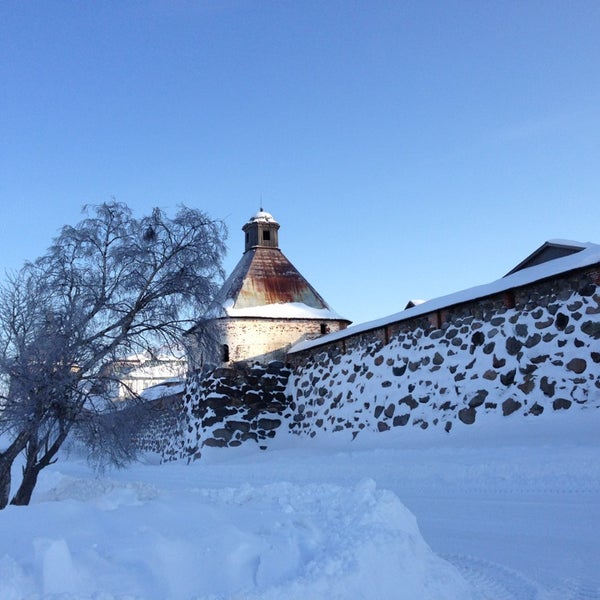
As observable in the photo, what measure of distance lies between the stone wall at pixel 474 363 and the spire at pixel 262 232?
18.4 feet

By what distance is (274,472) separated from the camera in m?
9.74

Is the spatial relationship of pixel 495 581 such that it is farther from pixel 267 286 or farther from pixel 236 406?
pixel 267 286

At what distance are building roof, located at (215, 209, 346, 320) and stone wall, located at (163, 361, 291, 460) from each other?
1.46m

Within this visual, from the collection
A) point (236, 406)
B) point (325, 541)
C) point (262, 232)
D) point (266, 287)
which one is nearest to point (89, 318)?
point (325, 541)

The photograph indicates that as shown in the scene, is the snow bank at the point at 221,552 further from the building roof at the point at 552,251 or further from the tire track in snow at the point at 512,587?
the building roof at the point at 552,251

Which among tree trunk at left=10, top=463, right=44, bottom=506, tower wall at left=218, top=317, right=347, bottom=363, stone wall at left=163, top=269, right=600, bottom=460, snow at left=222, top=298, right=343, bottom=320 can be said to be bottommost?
tree trunk at left=10, top=463, right=44, bottom=506

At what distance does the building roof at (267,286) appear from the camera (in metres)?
15.5

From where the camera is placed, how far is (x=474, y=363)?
9.27m

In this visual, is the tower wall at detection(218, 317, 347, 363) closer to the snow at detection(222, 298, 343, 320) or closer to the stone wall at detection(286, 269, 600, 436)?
the snow at detection(222, 298, 343, 320)

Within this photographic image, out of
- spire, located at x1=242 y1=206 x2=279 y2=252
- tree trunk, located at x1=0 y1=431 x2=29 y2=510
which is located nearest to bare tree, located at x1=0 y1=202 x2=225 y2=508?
tree trunk, located at x1=0 y1=431 x2=29 y2=510

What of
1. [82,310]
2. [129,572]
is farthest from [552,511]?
[82,310]

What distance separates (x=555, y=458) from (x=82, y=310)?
5260 mm

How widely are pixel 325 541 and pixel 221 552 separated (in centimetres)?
55

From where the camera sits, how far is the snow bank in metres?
2.58
